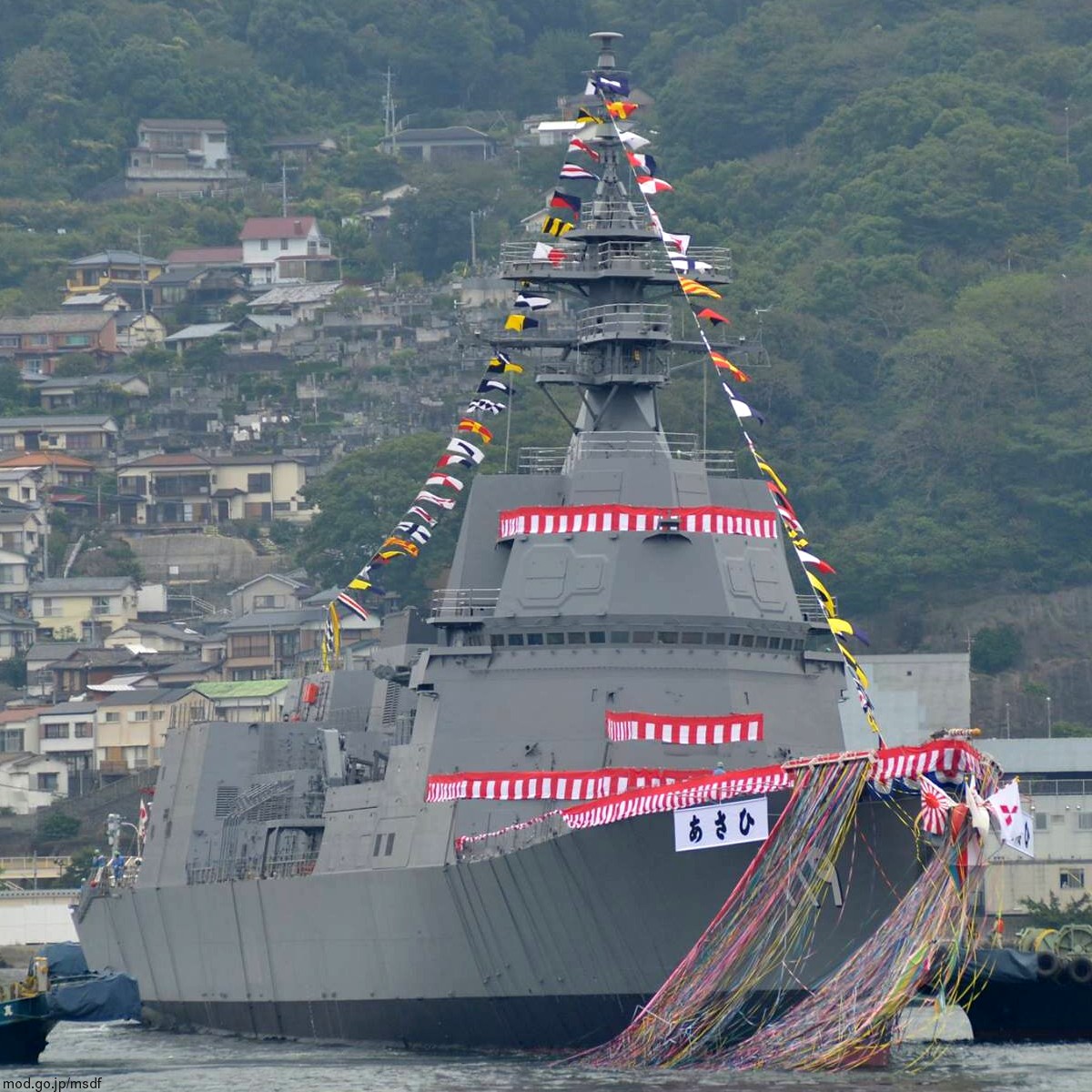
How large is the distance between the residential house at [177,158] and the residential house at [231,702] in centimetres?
6136

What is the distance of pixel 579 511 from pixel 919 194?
65383mm

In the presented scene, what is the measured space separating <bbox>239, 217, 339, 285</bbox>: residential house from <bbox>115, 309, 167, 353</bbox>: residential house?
753 centimetres

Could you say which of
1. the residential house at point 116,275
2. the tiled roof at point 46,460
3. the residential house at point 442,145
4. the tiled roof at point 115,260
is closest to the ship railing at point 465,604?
the tiled roof at point 46,460

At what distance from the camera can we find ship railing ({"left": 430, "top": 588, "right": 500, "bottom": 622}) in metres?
41.9

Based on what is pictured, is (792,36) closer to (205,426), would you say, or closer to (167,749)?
(205,426)

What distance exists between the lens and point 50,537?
11256 centimetres

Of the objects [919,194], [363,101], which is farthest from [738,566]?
[363,101]

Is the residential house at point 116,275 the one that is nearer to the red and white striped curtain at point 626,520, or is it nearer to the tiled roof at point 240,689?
the tiled roof at point 240,689

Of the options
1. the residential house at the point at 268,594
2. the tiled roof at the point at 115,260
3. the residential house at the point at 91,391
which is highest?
the tiled roof at the point at 115,260

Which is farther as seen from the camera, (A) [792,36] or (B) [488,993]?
(A) [792,36]

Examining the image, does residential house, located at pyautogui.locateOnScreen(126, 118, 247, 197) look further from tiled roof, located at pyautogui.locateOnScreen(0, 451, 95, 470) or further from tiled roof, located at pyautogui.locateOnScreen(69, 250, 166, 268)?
tiled roof, located at pyautogui.locateOnScreen(0, 451, 95, 470)

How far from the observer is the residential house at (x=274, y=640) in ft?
317

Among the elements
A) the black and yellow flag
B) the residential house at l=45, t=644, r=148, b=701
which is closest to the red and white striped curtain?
the black and yellow flag

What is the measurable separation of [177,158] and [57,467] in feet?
113
